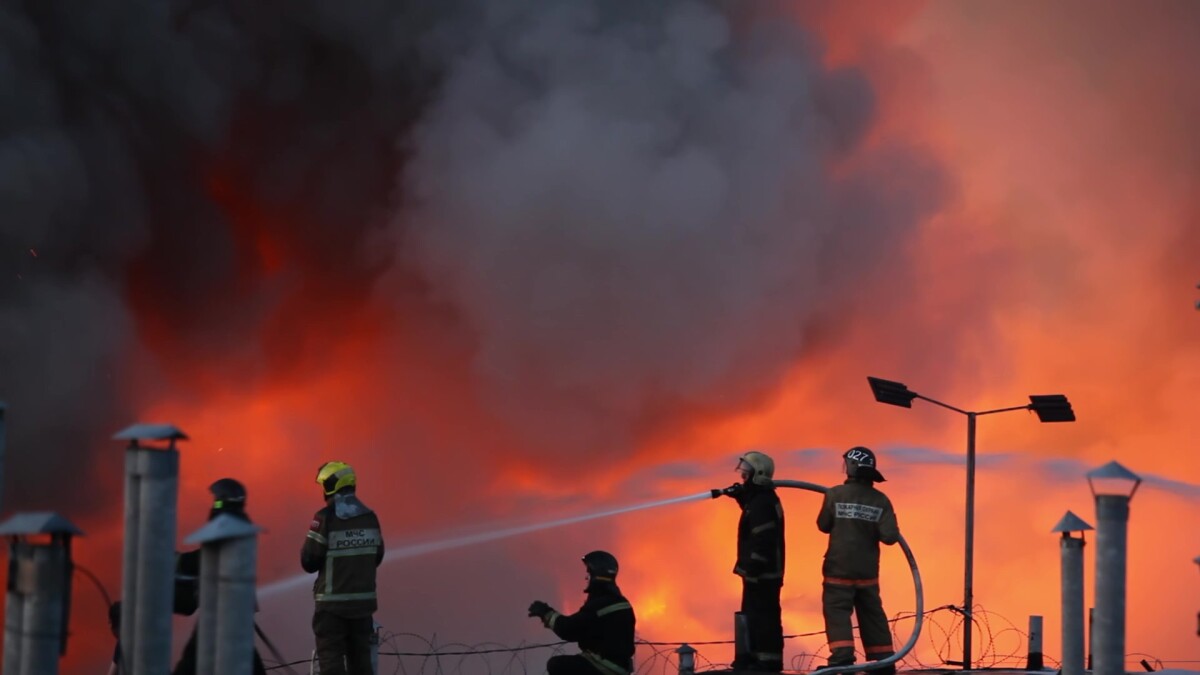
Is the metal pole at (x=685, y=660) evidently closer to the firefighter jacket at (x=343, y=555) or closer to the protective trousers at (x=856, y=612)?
the protective trousers at (x=856, y=612)

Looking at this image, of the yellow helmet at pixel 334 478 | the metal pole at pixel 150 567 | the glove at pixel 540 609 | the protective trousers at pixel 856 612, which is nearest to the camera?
the metal pole at pixel 150 567

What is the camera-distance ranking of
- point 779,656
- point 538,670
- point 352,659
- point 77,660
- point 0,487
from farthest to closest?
point 538,670
point 77,660
point 779,656
point 352,659
point 0,487

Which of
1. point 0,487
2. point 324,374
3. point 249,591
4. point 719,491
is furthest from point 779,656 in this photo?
point 324,374

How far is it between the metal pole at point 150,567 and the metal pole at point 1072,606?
7300mm

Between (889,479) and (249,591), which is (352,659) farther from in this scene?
(889,479)

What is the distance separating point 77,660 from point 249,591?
20.0 m

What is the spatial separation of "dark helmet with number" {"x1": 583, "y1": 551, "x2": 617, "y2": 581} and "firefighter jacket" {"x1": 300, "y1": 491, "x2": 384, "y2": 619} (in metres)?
1.84

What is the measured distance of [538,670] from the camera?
3544 cm

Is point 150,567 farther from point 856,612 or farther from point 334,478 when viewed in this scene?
point 856,612

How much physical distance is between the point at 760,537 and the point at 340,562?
4.08 m

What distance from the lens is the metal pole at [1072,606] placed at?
12.3 m

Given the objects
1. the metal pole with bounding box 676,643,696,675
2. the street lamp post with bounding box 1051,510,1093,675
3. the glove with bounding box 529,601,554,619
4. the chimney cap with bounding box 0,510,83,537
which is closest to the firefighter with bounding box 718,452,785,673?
the metal pole with bounding box 676,643,696,675

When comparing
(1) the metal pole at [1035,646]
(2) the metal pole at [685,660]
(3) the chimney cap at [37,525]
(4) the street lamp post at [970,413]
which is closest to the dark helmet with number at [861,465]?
(2) the metal pole at [685,660]

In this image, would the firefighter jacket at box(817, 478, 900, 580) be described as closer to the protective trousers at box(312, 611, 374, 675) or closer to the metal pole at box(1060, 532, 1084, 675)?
the metal pole at box(1060, 532, 1084, 675)
